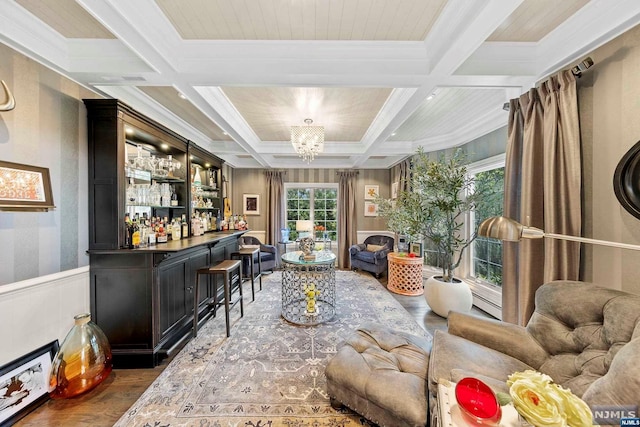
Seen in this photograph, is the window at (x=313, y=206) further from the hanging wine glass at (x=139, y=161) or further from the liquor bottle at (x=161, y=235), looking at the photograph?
the hanging wine glass at (x=139, y=161)

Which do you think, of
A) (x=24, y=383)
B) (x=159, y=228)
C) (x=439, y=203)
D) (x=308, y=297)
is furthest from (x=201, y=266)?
(x=439, y=203)

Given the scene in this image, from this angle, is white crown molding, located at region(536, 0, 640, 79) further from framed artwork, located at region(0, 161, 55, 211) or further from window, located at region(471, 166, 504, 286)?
framed artwork, located at region(0, 161, 55, 211)

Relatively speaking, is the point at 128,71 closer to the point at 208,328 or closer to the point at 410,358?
the point at 208,328

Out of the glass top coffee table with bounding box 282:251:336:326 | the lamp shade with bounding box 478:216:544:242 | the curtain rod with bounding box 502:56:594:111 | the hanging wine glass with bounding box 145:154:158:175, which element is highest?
the curtain rod with bounding box 502:56:594:111

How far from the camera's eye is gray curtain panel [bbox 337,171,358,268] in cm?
597

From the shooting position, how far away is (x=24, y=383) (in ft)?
5.44

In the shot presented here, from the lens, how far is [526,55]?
1984 mm

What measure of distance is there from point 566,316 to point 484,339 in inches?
18.6

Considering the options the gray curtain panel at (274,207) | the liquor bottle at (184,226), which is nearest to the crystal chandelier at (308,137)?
the liquor bottle at (184,226)

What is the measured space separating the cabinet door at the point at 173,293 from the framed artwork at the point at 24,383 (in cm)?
75

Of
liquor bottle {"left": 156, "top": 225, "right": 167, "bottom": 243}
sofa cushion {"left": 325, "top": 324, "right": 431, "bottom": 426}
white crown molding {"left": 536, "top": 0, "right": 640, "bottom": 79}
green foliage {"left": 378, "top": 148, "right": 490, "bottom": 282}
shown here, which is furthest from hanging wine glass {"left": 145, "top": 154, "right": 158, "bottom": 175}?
white crown molding {"left": 536, "top": 0, "right": 640, "bottom": 79}

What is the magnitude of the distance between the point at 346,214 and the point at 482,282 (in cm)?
323

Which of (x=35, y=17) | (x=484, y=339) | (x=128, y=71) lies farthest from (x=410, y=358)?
(x=35, y=17)

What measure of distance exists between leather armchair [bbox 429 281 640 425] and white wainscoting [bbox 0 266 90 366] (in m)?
2.78
